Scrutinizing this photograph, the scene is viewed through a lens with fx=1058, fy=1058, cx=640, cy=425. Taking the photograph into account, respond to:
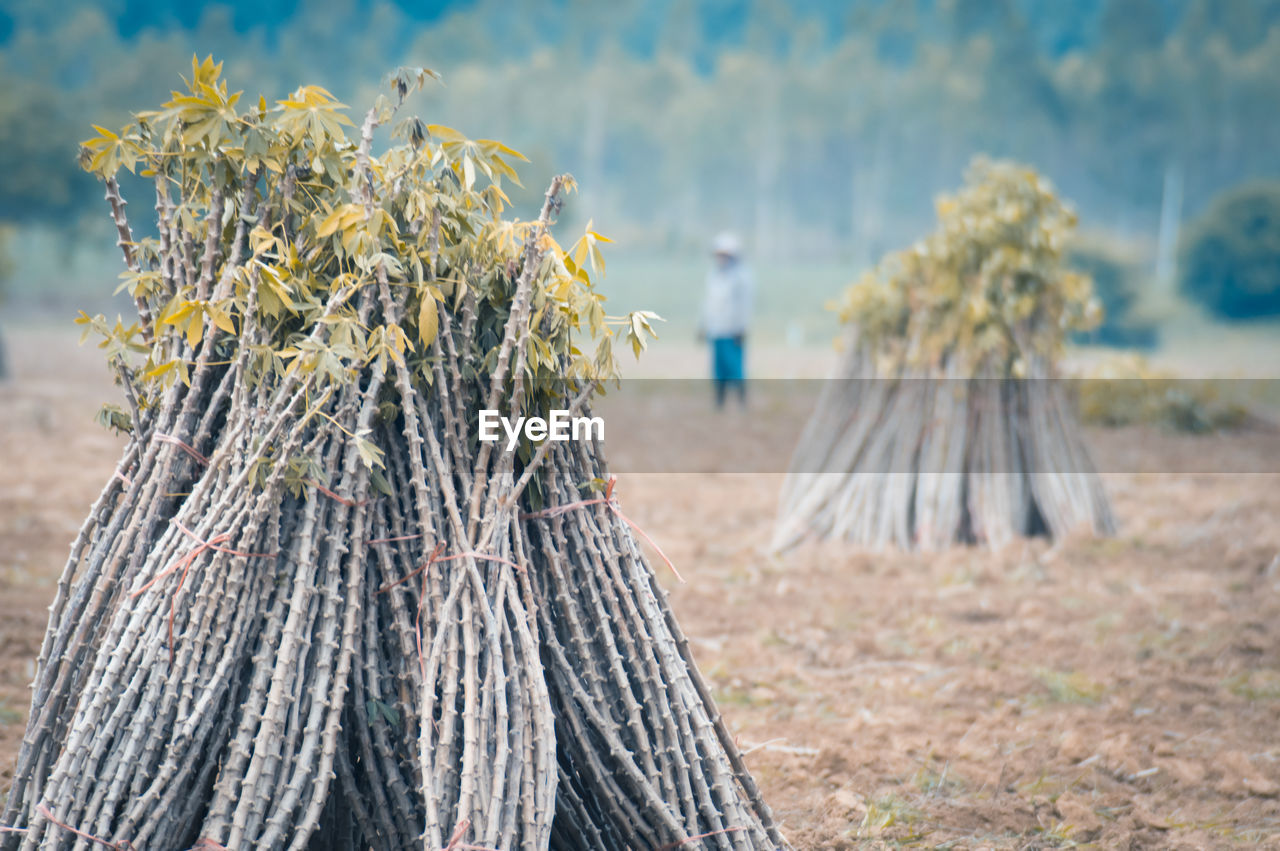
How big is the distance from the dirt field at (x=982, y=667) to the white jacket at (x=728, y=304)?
12.2 feet

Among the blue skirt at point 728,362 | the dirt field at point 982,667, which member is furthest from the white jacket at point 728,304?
the dirt field at point 982,667

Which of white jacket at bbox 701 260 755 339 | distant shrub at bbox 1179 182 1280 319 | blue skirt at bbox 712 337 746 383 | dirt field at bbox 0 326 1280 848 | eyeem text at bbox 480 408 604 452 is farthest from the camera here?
distant shrub at bbox 1179 182 1280 319

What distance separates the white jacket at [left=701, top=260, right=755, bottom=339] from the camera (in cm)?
1061

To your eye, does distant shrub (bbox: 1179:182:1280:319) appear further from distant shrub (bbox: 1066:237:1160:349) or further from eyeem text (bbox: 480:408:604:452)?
eyeem text (bbox: 480:408:604:452)

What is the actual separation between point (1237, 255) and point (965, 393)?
26717mm

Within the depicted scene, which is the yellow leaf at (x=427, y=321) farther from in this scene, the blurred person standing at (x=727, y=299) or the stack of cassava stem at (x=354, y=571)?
the blurred person standing at (x=727, y=299)

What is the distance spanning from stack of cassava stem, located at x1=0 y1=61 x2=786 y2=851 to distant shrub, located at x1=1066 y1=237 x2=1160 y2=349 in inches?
1048

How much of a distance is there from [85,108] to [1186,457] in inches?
1163

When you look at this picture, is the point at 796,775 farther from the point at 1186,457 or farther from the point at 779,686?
the point at 1186,457

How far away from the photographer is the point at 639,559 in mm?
2307

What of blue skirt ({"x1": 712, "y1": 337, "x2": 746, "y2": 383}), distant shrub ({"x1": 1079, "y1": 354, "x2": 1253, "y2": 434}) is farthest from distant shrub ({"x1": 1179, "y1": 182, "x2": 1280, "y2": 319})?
blue skirt ({"x1": 712, "y1": 337, "x2": 746, "y2": 383})

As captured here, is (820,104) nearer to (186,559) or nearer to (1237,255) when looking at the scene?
(1237,255)

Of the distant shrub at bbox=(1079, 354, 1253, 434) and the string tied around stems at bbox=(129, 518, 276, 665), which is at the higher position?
the distant shrub at bbox=(1079, 354, 1253, 434)

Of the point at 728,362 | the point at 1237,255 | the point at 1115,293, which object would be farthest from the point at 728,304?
the point at 1237,255
